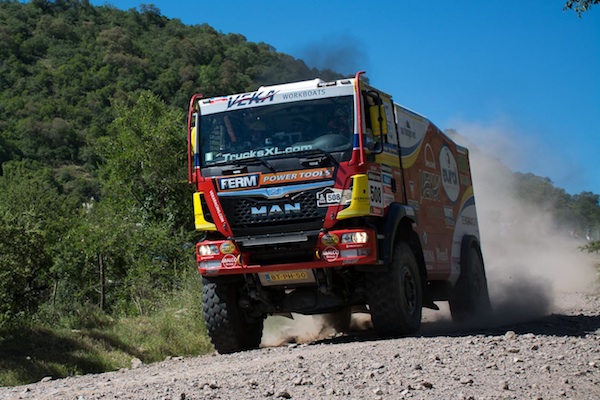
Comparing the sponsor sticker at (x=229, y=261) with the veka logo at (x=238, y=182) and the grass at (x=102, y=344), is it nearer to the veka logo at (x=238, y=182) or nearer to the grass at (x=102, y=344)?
the veka logo at (x=238, y=182)

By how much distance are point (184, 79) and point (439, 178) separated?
155ft

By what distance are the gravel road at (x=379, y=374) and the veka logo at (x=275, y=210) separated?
1.74m

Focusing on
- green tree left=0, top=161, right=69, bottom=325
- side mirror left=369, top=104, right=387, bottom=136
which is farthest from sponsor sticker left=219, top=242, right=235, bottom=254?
green tree left=0, top=161, right=69, bottom=325

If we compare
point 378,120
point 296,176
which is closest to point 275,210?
point 296,176

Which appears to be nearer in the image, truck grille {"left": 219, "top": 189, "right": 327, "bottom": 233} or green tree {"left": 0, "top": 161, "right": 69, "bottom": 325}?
truck grille {"left": 219, "top": 189, "right": 327, "bottom": 233}

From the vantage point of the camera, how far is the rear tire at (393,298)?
437 inches

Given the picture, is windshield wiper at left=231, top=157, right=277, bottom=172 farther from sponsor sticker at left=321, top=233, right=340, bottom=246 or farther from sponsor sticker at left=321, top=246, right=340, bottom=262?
sponsor sticker at left=321, top=246, right=340, bottom=262

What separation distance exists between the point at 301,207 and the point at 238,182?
35.1 inches

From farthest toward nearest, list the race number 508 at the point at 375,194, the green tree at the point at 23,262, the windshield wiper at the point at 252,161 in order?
the green tree at the point at 23,262, the windshield wiper at the point at 252,161, the race number 508 at the point at 375,194

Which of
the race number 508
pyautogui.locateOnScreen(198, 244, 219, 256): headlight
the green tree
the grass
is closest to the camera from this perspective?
the race number 508

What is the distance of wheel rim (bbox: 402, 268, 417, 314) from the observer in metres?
11.7

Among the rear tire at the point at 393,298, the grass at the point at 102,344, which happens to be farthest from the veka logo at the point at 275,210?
the grass at the point at 102,344

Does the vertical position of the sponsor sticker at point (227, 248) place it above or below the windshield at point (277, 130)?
below

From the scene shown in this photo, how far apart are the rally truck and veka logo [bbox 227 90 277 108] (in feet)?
0.05
